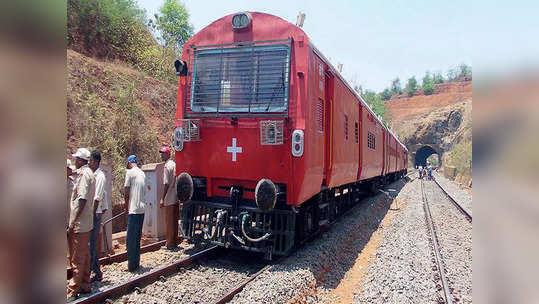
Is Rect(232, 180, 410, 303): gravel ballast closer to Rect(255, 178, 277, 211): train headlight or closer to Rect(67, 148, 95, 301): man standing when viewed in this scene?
Rect(255, 178, 277, 211): train headlight

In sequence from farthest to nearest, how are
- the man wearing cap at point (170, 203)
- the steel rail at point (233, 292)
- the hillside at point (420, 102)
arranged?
the hillside at point (420, 102)
the man wearing cap at point (170, 203)
the steel rail at point (233, 292)

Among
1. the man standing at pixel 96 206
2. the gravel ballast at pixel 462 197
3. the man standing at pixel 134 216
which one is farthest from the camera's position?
the gravel ballast at pixel 462 197

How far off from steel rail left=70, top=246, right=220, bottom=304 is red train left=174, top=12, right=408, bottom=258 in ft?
1.46

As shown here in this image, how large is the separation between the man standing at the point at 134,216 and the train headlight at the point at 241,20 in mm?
2827

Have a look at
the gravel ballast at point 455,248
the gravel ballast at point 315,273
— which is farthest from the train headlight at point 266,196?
the gravel ballast at point 455,248

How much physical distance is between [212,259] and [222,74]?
10.0ft

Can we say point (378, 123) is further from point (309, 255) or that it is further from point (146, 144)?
point (309, 255)

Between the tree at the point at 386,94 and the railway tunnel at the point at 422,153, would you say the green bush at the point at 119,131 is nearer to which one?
the railway tunnel at the point at 422,153

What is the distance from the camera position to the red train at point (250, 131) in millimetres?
5496

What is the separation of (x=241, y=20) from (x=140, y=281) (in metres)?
4.19
